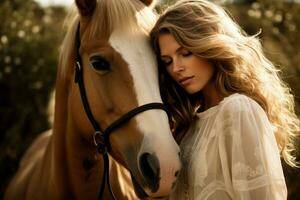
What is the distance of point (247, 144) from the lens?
1754mm

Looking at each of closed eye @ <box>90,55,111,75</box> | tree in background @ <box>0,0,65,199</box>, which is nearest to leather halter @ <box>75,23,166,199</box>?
closed eye @ <box>90,55,111,75</box>

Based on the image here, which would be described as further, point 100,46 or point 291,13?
point 291,13

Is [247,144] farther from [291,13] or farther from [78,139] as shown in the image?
[291,13]

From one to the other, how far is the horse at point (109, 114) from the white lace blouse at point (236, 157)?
144mm

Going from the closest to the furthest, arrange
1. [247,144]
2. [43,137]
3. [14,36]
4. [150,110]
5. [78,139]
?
[247,144]
[150,110]
[78,139]
[43,137]
[14,36]

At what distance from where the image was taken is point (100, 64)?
2146 millimetres

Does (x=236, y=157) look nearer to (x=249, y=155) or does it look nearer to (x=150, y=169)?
(x=249, y=155)

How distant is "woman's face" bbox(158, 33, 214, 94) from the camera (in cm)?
205

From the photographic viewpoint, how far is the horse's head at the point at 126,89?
6.05 ft

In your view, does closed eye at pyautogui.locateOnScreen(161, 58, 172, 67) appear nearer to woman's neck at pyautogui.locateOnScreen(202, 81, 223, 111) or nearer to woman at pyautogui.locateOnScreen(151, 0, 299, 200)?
woman at pyautogui.locateOnScreen(151, 0, 299, 200)

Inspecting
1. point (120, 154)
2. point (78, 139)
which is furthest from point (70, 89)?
point (120, 154)

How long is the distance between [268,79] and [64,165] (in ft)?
3.88

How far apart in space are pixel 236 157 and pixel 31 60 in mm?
3927

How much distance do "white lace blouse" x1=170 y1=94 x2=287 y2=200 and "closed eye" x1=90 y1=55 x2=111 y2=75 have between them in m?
0.53
